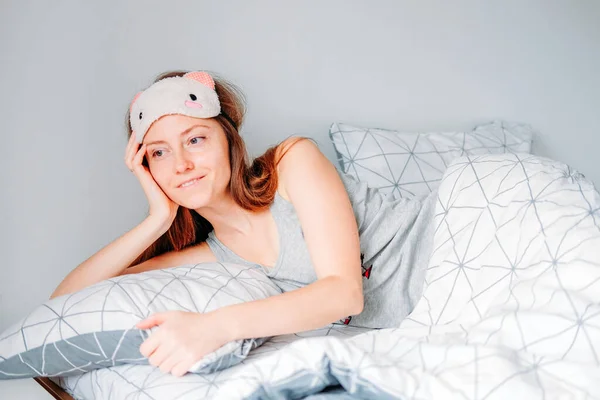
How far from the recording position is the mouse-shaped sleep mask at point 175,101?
160 centimetres

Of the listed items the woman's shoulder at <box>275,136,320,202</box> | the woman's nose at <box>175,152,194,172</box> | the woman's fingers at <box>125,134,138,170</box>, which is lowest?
the woman's shoulder at <box>275,136,320,202</box>

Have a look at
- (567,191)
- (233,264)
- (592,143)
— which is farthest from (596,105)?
(233,264)

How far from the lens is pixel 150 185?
170 centimetres

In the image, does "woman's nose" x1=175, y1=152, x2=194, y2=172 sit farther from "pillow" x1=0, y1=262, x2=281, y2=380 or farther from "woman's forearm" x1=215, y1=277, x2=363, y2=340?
"woman's forearm" x1=215, y1=277, x2=363, y2=340

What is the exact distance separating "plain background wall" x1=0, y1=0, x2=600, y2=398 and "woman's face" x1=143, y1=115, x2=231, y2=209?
0.38 m

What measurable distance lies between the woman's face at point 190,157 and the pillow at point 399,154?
59 cm

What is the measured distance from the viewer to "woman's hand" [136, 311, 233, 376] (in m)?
1.29

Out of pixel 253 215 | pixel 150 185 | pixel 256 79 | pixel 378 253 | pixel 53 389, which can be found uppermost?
pixel 256 79

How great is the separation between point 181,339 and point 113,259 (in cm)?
47

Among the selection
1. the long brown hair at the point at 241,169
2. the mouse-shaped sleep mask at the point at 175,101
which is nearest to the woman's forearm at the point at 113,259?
the long brown hair at the point at 241,169

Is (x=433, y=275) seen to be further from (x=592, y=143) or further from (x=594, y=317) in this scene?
(x=592, y=143)

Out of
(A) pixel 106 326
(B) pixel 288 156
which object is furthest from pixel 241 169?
(A) pixel 106 326

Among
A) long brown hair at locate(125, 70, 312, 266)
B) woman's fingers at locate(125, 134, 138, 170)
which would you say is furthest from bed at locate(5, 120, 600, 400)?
woman's fingers at locate(125, 134, 138, 170)

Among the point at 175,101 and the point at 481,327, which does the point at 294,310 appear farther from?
the point at 175,101
